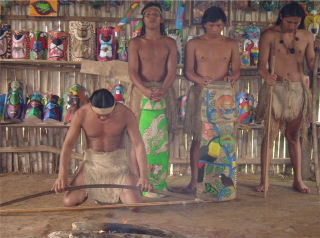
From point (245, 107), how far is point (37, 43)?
2.57 metres

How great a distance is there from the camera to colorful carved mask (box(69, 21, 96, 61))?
5.02 m

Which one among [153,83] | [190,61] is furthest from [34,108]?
[190,61]

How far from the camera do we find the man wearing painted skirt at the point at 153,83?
4.21 meters

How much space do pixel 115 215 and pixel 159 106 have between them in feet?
3.91

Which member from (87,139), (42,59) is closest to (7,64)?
(42,59)

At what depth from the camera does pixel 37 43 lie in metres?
5.08

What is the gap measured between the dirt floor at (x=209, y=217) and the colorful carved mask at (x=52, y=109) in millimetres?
1041

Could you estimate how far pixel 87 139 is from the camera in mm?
3742

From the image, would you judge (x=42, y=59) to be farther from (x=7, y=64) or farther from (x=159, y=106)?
(x=159, y=106)

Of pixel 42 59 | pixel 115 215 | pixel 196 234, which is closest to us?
pixel 196 234

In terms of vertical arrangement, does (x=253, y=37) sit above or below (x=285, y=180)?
above

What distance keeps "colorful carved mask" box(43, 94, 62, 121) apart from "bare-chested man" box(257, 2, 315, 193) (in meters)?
2.37

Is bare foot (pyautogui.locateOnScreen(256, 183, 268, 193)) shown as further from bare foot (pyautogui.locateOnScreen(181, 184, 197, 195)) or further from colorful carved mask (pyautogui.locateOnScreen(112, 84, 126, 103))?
colorful carved mask (pyautogui.locateOnScreen(112, 84, 126, 103))

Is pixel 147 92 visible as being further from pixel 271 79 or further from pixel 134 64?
pixel 271 79
